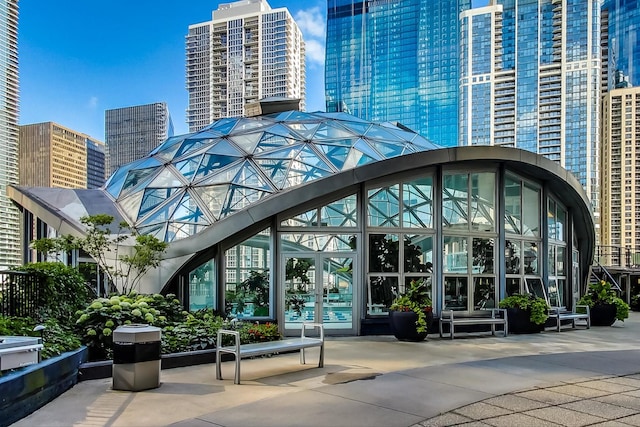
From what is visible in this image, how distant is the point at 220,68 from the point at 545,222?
9115cm

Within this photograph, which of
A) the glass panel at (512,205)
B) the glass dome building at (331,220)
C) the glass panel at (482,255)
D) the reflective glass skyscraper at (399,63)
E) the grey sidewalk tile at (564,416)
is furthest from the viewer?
the reflective glass skyscraper at (399,63)

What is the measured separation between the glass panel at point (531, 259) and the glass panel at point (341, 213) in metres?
5.87

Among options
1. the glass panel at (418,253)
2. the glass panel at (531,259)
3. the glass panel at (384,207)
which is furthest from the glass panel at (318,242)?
the glass panel at (531,259)

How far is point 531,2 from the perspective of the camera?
361 feet

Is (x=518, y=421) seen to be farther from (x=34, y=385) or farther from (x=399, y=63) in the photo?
(x=399, y=63)

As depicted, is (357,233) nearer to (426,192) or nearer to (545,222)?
(426,192)

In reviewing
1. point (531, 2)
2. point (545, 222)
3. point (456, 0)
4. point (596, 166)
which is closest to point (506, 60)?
point (531, 2)

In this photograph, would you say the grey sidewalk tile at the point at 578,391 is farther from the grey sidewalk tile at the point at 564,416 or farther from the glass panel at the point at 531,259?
the glass panel at the point at 531,259

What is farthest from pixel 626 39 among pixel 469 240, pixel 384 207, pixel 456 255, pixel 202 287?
pixel 202 287

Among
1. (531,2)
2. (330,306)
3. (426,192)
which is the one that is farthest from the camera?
(531,2)

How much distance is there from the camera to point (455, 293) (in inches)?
614

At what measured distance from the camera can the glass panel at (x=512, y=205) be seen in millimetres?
16734

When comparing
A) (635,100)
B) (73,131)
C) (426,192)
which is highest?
(635,100)

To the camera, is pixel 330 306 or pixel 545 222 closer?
pixel 330 306
